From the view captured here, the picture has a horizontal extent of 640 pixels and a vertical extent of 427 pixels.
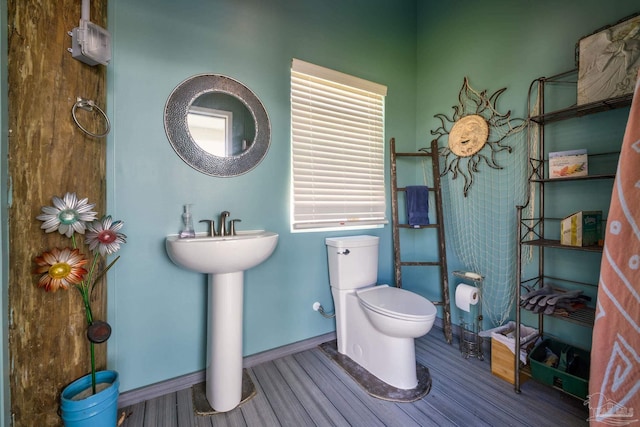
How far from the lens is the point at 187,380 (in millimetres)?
1560

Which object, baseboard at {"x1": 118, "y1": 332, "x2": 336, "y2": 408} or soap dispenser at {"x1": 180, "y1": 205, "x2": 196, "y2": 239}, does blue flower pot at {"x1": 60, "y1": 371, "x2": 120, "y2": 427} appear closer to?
baseboard at {"x1": 118, "y1": 332, "x2": 336, "y2": 408}

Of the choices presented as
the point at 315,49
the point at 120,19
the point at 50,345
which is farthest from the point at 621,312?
the point at 120,19

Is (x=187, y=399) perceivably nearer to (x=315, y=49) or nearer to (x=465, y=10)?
(x=315, y=49)

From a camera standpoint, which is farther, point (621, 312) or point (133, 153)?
point (133, 153)

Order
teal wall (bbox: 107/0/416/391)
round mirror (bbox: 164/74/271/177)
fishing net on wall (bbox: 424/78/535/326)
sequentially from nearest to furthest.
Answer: teal wall (bbox: 107/0/416/391) < round mirror (bbox: 164/74/271/177) < fishing net on wall (bbox: 424/78/535/326)

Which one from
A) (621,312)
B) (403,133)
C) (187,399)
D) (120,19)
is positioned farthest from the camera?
(403,133)

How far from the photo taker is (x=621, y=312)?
1041mm

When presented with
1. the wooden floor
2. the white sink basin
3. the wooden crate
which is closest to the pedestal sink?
the white sink basin

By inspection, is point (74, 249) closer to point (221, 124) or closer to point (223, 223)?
point (223, 223)

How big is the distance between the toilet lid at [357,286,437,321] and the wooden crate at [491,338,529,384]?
0.47 m

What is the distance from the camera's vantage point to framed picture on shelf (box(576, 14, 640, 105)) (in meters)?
1.24

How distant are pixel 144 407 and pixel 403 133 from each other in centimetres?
259

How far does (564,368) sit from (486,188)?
44.6 inches

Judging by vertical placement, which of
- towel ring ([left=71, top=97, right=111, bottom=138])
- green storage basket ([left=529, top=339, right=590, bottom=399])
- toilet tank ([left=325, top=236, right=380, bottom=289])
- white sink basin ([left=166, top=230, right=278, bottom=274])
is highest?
towel ring ([left=71, top=97, right=111, bottom=138])
